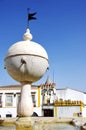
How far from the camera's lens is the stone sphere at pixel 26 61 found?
8492mm

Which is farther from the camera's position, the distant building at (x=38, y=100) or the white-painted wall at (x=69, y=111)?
the distant building at (x=38, y=100)

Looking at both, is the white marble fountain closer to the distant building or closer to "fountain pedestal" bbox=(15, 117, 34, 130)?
"fountain pedestal" bbox=(15, 117, 34, 130)

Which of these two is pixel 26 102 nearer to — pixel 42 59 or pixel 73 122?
pixel 42 59

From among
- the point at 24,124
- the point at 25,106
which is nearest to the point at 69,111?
the point at 25,106

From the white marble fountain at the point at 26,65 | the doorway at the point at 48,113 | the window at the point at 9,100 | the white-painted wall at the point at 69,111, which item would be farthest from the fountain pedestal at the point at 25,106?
the window at the point at 9,100

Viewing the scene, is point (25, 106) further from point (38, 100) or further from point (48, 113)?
Answer: point (38, 100)

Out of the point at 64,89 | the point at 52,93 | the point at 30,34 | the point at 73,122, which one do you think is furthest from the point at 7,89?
the point at 30,34

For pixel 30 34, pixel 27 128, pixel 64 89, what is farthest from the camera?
pixel 64 89

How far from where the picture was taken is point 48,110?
3594 cm

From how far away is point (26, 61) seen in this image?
27.8 ft

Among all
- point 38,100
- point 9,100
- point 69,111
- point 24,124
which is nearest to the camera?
point 24,124

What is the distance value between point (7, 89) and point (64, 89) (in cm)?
999

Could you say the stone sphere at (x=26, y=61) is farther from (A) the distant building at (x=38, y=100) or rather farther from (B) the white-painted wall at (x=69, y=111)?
(A) the distant building at (x=38, y=100)

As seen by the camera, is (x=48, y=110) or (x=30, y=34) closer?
(x=30, y=34)
